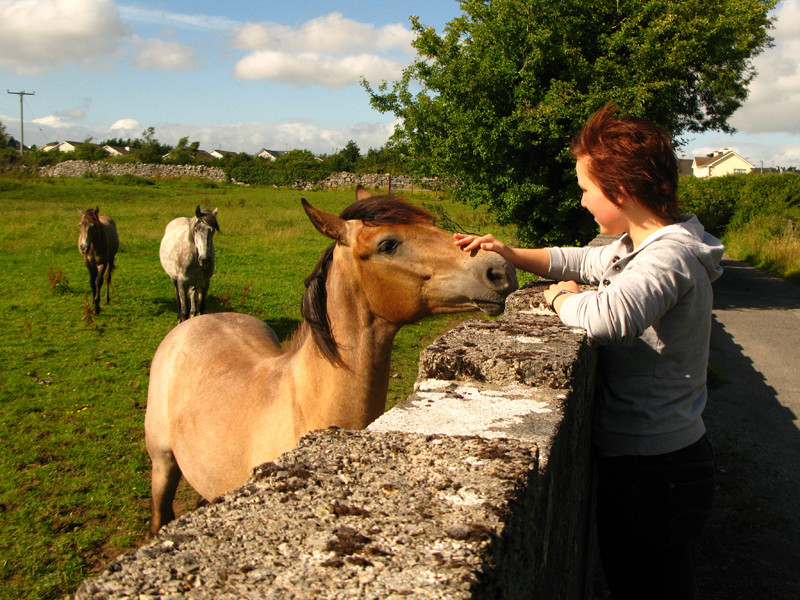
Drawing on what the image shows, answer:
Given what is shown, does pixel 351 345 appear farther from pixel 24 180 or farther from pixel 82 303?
pixel 24 180

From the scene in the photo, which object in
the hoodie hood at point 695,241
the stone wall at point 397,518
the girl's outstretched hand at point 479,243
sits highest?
the hoodie hood at point 695,241

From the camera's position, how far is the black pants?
200 centimetres

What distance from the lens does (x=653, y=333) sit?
199 cm

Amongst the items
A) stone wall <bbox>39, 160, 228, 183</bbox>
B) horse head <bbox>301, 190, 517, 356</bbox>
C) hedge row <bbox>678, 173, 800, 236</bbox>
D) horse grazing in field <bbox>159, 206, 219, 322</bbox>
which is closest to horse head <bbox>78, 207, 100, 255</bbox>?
horse grazing in field <bbox>159, 206, 219, 322</bbox>

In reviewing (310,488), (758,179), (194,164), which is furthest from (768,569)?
(194,164)

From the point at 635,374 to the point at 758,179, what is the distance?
26.2 metres

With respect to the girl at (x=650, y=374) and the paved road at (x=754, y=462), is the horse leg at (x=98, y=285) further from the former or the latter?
the girl at (x=650, y=374)

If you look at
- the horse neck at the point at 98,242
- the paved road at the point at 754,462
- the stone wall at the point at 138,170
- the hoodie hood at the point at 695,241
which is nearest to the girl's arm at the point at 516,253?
the hoodie hood at the point at 695,241

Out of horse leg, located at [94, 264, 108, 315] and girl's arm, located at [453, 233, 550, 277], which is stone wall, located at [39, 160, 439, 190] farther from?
girl's arm, located at [453, 233, 550, 277]

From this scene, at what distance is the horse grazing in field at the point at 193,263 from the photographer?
9.90 metres

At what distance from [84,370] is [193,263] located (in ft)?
8.96

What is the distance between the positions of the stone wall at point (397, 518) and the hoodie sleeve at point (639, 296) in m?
0.26

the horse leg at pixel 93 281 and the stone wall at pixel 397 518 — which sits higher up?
the stone wall at pixel 397 518

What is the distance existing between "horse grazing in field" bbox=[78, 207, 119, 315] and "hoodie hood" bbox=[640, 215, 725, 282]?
35.1 feet
